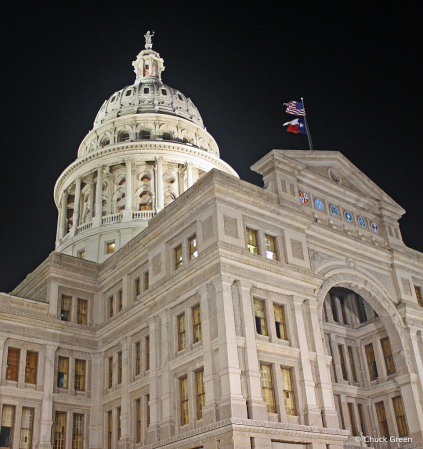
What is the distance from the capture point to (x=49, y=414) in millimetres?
39375

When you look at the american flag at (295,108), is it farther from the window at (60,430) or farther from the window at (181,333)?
the window at (60,430)

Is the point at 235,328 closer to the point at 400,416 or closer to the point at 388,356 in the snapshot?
the point at 400,416

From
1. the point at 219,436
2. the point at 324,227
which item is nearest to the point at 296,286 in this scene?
the point at 324,227

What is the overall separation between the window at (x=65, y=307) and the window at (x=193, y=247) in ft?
40.0

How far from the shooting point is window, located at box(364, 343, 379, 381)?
47438mm

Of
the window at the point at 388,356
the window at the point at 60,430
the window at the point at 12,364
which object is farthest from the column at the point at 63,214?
the window at the point at 388,356

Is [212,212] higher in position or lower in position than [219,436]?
higher

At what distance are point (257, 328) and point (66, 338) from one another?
15.4 m

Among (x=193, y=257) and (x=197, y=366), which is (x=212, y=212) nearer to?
(x=193, y=257)

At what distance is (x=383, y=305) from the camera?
44.7 m

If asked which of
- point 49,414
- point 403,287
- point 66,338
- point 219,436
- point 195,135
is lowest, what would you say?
point 219,436

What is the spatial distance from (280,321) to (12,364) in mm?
17972

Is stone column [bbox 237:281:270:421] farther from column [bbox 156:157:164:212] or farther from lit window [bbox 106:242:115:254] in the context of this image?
column [bbox 156:157:164:212]

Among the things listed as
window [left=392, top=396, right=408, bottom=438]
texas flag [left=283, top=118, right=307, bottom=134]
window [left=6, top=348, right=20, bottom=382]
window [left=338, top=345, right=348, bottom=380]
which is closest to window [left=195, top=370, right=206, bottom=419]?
window [left=6, top=348, right=20, bottom=382]
